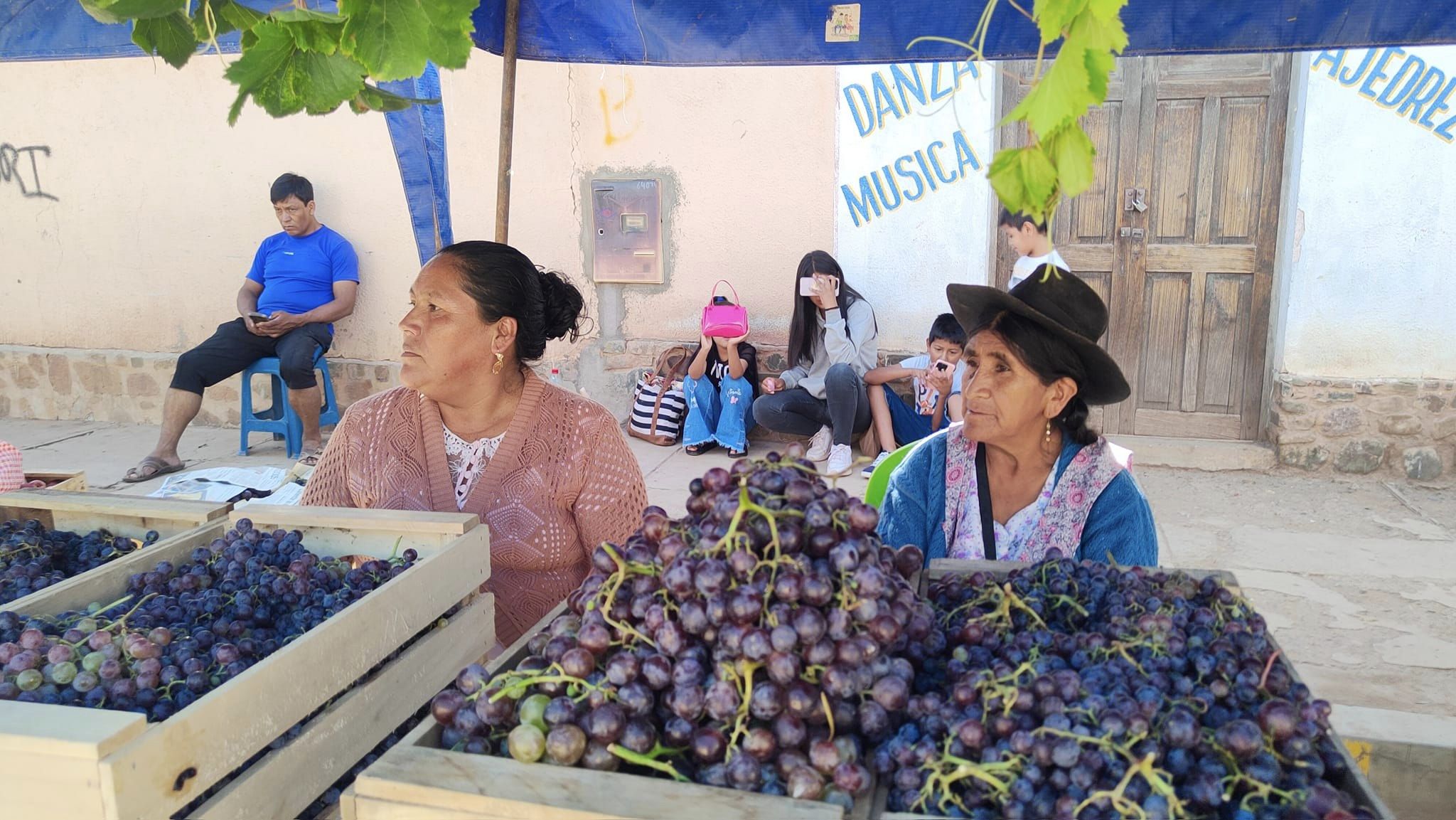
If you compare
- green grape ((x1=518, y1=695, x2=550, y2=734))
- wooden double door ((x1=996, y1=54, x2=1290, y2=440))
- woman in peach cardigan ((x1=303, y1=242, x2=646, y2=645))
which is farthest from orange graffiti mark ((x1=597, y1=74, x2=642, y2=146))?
green grape ((x1=518, y1=695, x2=550, y2=734))

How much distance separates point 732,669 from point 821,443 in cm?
505

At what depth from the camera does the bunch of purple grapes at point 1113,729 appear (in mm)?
974

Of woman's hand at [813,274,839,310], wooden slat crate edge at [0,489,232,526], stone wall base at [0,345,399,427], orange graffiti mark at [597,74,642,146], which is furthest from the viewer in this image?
stone wall base at [0,345,399,427]

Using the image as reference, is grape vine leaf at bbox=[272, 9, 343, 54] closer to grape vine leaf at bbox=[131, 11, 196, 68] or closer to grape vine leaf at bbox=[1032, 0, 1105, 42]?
grape vine leaf at bbox=[131, 11, 196, 68]

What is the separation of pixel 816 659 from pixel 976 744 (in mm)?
186

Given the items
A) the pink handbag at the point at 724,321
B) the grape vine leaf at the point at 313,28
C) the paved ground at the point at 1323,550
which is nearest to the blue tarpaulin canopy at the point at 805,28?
the grape vine leaf at the point at 313,28

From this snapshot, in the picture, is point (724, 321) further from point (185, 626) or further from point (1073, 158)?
point (1073, 158)

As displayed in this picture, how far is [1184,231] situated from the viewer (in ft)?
18.3

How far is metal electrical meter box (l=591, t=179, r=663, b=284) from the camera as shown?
20.6 ft

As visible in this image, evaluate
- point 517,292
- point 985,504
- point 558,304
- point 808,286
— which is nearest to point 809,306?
point 808,286

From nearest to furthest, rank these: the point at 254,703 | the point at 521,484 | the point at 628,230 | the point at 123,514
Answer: the point at 254,703
the point at 123,514
the point at 521,484
the point at 628,230

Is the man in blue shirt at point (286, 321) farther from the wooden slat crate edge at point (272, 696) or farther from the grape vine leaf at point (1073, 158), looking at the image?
the grape vine leaf at point (1073, 158)

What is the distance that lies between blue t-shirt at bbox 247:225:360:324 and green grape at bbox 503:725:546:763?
5987 millimetres

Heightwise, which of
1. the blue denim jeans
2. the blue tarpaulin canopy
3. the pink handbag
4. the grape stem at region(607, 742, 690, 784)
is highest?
the blue tarpaulin canopy
